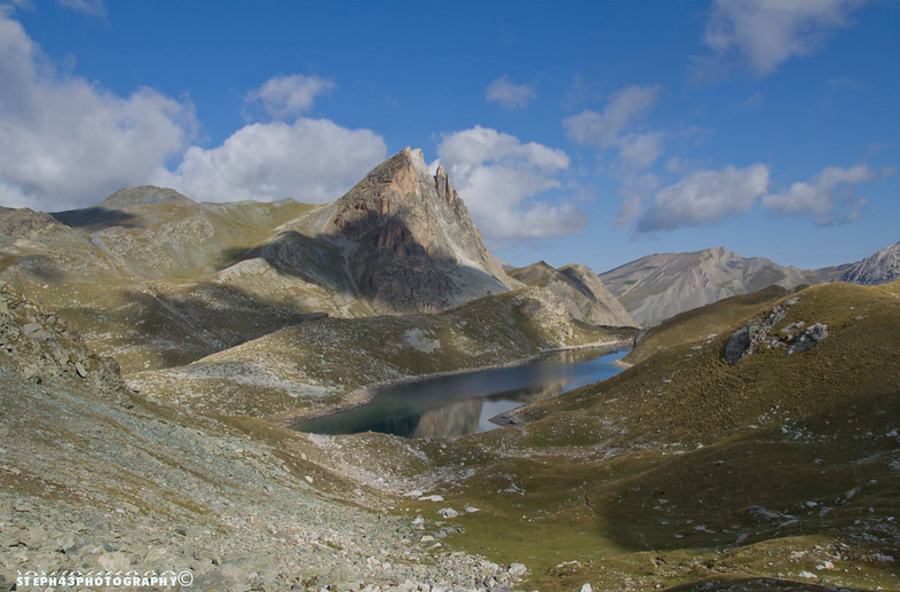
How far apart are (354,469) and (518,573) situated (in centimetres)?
3355

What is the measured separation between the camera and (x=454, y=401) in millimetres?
121125

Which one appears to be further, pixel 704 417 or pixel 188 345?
pixel 188 345

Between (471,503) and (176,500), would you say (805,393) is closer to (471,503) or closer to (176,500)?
(471,503)

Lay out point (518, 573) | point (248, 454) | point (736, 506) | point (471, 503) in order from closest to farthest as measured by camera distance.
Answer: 1. point (518, 573)
2. point (736, 506)
3. point (248, 454)
4. point (471, 503)

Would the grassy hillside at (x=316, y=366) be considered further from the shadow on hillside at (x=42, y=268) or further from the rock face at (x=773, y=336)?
the shadow on hillside at (x=42, y=268)

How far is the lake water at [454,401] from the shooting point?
9662 centimetres

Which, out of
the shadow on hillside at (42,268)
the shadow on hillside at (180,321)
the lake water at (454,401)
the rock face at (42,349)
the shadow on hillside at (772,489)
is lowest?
the lake water at (454,401)

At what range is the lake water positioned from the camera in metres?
96.6

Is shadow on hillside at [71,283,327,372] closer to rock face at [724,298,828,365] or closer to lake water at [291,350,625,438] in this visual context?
lake water at [291,350,625,438]

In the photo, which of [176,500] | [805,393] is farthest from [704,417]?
[176,500]

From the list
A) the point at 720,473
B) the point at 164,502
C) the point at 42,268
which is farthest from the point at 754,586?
the point at 42,268

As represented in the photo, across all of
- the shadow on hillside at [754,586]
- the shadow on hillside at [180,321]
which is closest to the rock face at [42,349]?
the shadow on hillside at [754,586]

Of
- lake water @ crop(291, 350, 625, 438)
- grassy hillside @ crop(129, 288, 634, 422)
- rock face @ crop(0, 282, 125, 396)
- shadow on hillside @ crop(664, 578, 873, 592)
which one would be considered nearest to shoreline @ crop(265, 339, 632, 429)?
grassy hillside @ crop(129, 288, 634, 422)

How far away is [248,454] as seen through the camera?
42656 mm
